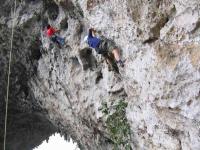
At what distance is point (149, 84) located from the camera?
623 centimetres

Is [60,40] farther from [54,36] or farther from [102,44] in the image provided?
[102,44]

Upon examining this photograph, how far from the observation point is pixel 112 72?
7.80 m

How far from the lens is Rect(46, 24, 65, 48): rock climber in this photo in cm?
888

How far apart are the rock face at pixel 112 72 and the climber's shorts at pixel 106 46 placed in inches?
6.4

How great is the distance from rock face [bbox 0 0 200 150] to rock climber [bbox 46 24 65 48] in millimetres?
121

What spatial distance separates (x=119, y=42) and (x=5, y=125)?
7.83 metres

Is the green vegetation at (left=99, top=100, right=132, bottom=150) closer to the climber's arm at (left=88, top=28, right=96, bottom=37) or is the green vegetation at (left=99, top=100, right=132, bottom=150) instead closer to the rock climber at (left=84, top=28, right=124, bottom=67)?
the rock climber at (left=84, top=28, right=124, bottom=67)

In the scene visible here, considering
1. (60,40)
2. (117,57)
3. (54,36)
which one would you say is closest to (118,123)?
(117,57)

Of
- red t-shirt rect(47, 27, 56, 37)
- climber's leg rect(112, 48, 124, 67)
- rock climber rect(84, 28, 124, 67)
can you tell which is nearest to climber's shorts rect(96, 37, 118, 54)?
rock climber rect(84, 28, 124, 67)

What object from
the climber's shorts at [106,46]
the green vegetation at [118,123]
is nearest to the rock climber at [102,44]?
the climber's shorts at [106,46]

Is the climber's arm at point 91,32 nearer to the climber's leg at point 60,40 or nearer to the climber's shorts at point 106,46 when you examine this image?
the climber's shorts at point 106,46

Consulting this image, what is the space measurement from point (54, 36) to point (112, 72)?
2.00m

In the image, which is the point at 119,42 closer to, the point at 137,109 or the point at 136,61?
the point at 136,61

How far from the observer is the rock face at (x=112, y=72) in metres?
5.54
